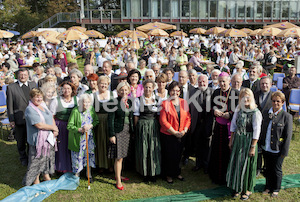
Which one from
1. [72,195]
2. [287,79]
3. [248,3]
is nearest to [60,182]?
[72,195]

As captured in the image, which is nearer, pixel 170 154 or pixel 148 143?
pixel 148 143

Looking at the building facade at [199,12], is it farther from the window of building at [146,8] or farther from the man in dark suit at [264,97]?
the man in dark suit at [264,97]

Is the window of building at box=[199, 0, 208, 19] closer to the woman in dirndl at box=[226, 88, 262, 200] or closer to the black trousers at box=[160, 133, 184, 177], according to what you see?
the black trousers at box=[160, 133, 184, 177]

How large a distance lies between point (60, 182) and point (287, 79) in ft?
21.3

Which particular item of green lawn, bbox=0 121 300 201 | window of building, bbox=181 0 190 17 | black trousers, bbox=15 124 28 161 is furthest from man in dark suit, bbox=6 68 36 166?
window of building, bbox=181 0 190 17

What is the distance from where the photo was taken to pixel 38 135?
14.7 ft

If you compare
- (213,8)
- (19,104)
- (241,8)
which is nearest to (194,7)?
(213,8)

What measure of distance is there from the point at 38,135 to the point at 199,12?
3685 cm

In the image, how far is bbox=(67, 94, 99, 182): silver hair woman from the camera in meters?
4.52

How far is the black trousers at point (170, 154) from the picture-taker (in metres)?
4.74

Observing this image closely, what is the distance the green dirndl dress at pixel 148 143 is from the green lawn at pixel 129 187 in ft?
1.00

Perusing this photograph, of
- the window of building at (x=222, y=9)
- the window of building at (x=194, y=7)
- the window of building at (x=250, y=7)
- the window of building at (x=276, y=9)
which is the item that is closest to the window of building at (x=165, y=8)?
the window of building at (x=194, y=7)

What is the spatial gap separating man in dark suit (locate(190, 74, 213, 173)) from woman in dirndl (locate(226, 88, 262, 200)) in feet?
2.51

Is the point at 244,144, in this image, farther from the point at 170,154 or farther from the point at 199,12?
the point at 199,12
